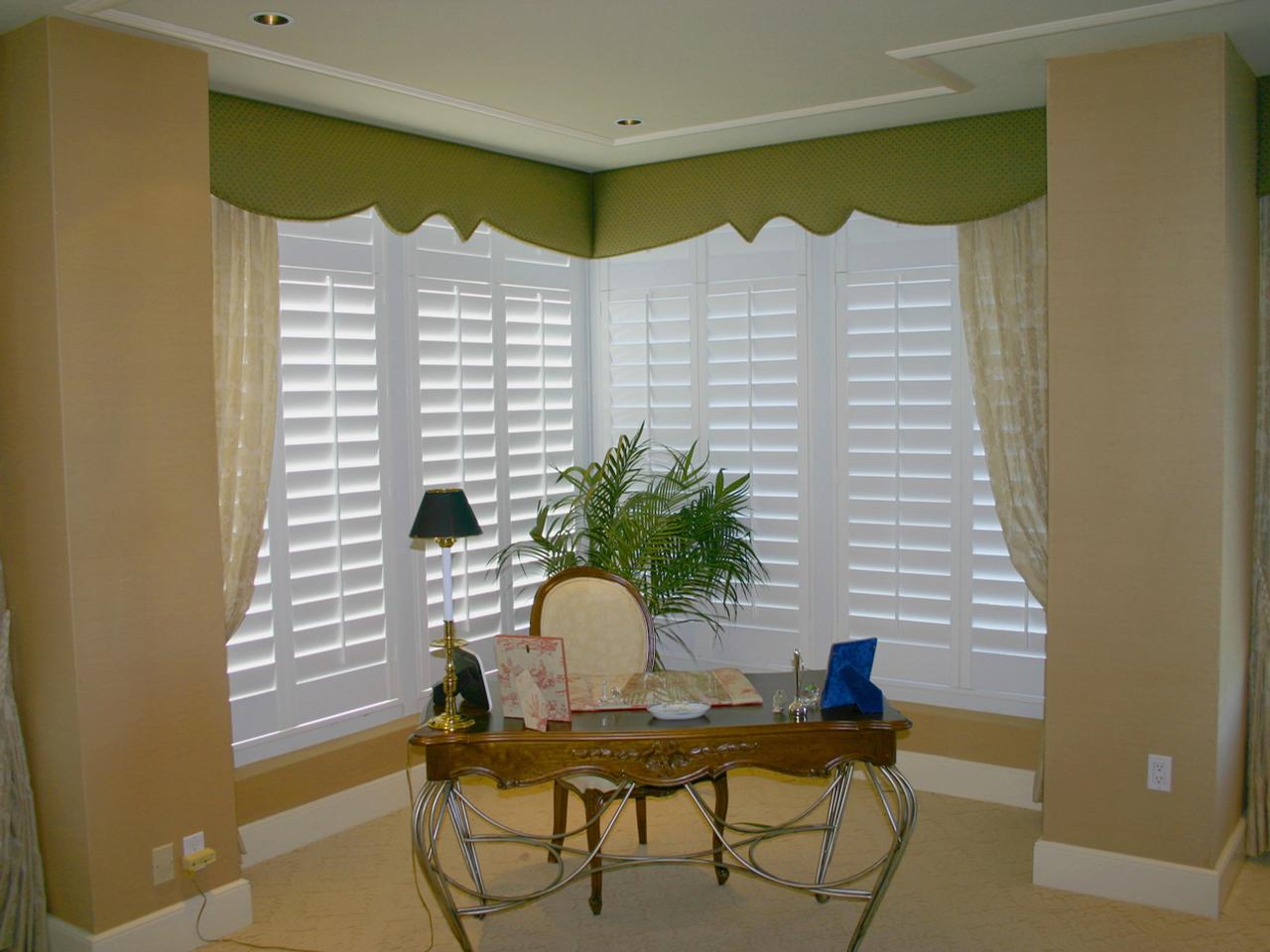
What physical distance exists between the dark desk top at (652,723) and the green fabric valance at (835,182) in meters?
2.16

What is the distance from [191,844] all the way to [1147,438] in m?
3.21

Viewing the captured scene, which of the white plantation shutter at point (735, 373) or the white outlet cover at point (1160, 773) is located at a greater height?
the white plantation shutter at point (735, 373)

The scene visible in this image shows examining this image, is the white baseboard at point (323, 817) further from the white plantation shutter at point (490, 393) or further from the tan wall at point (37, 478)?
the tan wall at point (37, 478)

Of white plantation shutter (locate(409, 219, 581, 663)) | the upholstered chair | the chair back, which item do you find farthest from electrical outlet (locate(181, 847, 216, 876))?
white plantation shutter (locate(409, 219, 581, 663))

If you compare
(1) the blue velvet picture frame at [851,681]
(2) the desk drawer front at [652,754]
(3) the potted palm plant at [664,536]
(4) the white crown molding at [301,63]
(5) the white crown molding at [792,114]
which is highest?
(5) the white crown molding at [792,114]

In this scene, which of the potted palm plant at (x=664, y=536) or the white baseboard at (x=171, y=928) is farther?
the potted palm plant at (x=664, y=536)

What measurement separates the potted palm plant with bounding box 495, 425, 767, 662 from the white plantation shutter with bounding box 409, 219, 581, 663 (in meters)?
0.14

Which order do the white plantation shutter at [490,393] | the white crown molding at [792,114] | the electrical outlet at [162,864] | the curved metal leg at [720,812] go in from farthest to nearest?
the white plantation shutter at [490,393]
the white crown molding at [792,114]
the curved metal leg at [720,812]
the electrical outlet at [162,864]

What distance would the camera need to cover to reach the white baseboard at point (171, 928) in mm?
3229

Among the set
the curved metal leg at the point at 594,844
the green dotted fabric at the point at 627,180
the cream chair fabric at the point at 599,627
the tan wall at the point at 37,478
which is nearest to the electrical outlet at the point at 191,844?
the tan wall at the point at 37,478

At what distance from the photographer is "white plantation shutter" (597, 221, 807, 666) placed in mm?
4906

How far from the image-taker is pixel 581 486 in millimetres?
5039

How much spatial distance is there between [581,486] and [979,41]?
250cm

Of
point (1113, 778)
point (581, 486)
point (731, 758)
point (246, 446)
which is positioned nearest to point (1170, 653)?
point (1113, 778)
